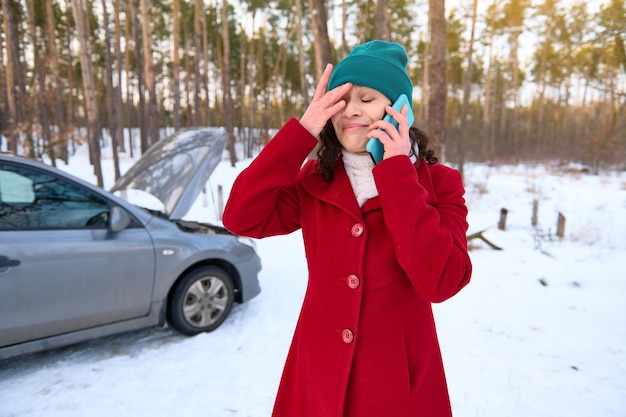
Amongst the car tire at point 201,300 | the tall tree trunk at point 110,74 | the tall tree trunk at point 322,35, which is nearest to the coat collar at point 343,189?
the car tire at point 201,300

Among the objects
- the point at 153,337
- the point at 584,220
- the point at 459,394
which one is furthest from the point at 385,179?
the point at 584,220

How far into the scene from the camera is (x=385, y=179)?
1.05 metres

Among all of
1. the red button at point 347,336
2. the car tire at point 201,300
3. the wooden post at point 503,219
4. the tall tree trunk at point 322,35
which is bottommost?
the car tire at point 201,300

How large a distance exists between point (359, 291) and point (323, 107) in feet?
1.87

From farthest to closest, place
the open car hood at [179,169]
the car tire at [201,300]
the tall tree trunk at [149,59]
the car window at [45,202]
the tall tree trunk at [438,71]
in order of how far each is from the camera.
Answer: the tall tree trunk at [149,59], the tall tree trunk at [438,71], the open car hood at [179,169], the car tire at [201,300], the car window at [45,202]

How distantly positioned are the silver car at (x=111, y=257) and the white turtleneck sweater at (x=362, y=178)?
2596mm

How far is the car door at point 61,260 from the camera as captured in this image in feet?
8.98

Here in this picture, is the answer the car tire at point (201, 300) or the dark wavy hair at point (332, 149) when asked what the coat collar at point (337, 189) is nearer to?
the dark wavy hair at point (332, 149)

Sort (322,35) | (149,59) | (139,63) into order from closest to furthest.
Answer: (322,35), (149,59), (139,63)

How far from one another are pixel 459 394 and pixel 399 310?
214cm

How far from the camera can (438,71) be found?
8164 mm

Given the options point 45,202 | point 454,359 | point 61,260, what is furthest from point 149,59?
point 454,359

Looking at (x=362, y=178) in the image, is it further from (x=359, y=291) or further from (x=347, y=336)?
(x=347, y=336)

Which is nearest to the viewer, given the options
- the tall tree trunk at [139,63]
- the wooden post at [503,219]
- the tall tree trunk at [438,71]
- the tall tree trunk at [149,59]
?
the tall tree trunk at [438,71]
